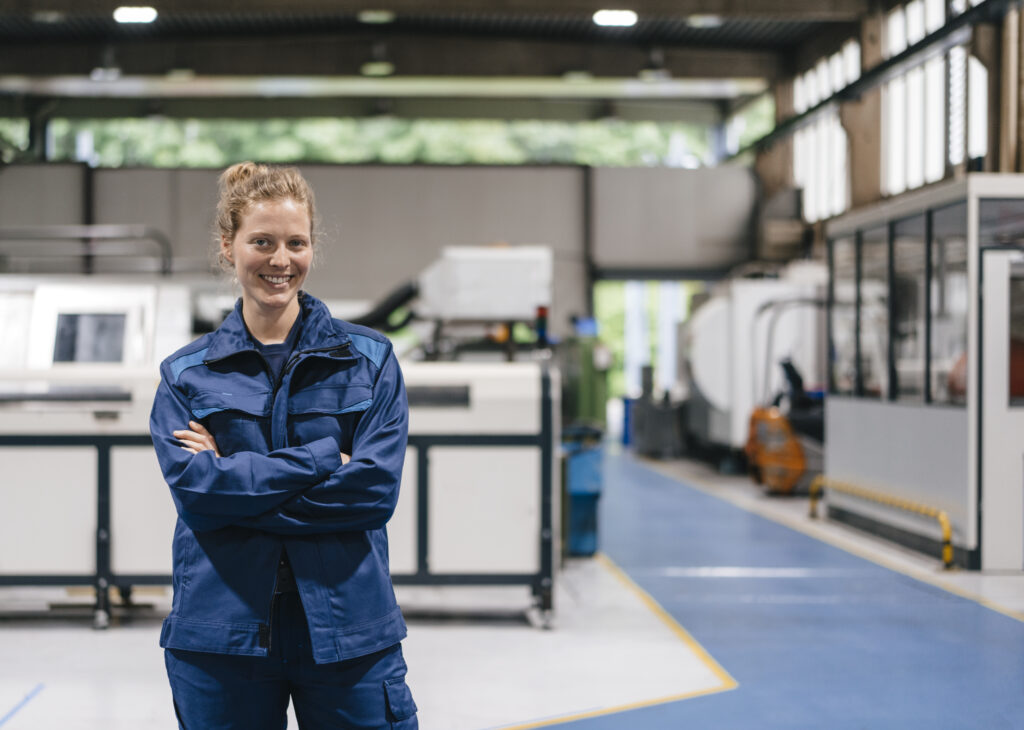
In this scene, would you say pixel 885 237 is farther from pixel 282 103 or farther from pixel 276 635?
pixel 282 103

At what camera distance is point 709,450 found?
51.1 ft

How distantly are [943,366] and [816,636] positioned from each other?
10.4ft

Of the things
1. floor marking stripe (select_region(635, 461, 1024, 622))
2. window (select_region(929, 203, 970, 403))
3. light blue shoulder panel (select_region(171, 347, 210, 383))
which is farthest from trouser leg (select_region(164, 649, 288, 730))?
window (select_region(929, 203, 970, 403))

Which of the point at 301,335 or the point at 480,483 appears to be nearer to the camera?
the point at 301,335

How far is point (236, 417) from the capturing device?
6.92 ft

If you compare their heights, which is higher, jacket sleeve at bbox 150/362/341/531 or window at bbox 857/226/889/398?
window at bbox 857/226/889/398

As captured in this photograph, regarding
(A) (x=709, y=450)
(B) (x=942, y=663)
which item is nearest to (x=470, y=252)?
(B) (x=942, y=663)

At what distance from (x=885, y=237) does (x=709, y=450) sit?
7054 mm

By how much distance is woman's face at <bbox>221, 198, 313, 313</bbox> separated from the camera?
2088mm

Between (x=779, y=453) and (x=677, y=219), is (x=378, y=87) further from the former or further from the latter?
(x=779, y=453)

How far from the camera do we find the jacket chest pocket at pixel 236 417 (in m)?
2.09

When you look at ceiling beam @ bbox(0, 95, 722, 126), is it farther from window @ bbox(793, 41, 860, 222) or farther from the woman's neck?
the woman's neck

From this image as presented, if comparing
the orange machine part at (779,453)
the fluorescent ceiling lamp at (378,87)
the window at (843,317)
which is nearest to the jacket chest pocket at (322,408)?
the window at (843,317)

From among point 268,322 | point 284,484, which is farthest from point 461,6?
point 284,484
